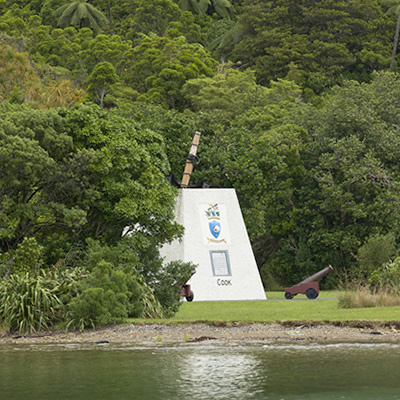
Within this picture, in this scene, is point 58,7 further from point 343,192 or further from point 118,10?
point 343,192

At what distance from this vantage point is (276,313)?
62.4ft

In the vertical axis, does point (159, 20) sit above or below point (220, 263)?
above

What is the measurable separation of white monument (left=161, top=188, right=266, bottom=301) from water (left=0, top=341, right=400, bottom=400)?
12330mm

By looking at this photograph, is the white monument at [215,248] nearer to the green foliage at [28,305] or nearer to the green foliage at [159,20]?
the green foliage at [28,305]

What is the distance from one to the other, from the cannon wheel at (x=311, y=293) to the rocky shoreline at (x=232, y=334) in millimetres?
10974

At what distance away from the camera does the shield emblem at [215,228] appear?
28.5 meters

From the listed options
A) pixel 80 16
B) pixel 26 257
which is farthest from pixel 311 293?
pixel 80 16

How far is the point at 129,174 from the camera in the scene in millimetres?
21281

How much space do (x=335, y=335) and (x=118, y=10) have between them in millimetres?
65343

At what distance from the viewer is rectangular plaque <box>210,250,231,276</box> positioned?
27.7m

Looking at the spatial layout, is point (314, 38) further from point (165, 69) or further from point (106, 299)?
point (106, 299)

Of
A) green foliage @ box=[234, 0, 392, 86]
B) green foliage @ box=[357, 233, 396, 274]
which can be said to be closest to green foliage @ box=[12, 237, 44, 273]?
green foliage @ box=[357, 233, 396, 274]

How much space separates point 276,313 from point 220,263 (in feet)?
29.4

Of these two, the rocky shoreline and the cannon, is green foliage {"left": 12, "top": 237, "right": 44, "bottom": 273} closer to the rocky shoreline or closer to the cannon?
the rocky shoreline
